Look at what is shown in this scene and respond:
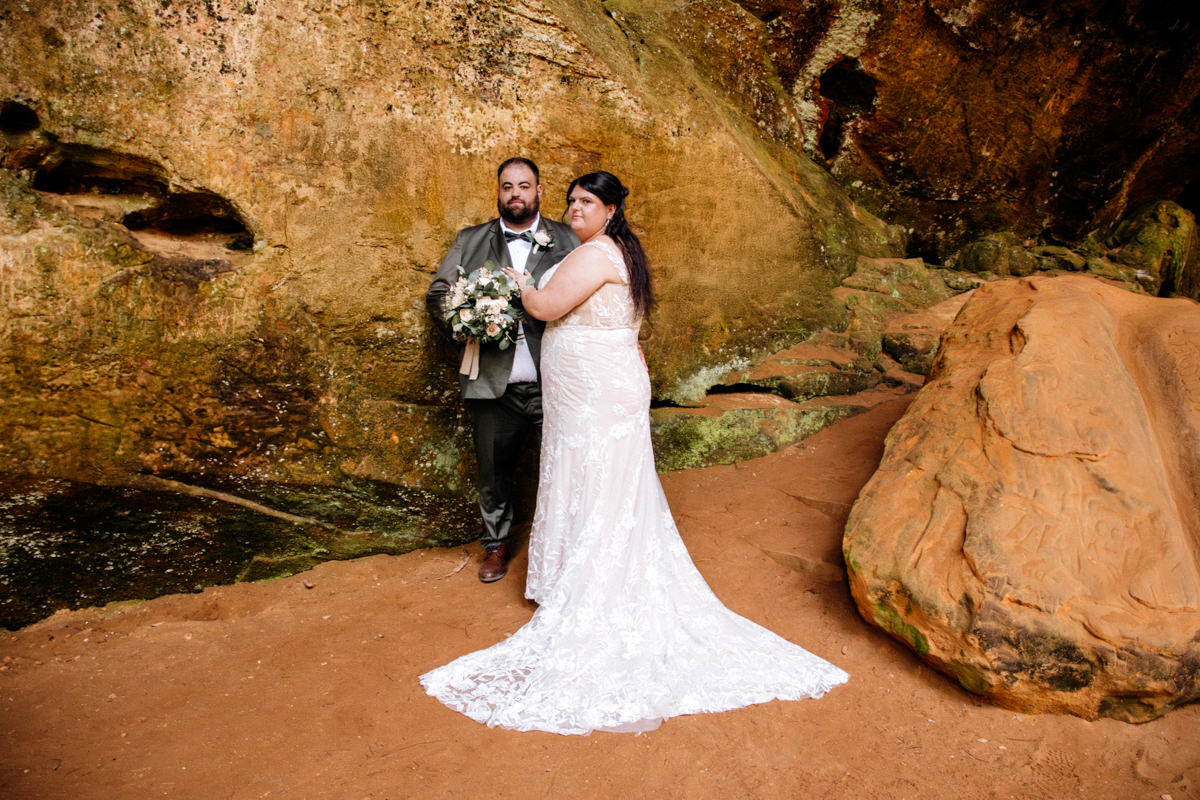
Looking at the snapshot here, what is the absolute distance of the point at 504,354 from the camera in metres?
4.20

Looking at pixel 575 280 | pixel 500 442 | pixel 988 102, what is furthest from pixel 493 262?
pixel 988 102

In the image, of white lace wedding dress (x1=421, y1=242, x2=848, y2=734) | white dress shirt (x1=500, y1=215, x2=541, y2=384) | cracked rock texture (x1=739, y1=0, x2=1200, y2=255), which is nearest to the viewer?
white lace wedding dress (x1=421, y1=242, x2=848, y2=734)

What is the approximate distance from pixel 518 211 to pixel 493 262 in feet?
1.09

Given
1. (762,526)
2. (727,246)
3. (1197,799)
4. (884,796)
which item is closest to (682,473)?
(762,526)

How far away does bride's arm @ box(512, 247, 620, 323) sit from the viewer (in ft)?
11.8

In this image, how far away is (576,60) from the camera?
486 centimetres

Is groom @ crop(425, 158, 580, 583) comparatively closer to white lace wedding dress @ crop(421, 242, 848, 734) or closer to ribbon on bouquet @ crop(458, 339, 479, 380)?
ribbon on bouquet @ crop(458, 339, 479, 380)

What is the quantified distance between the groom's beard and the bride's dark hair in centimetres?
54

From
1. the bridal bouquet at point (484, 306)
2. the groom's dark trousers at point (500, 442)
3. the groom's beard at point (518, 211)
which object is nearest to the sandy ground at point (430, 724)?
the groom's dark trousers at point (500, 442)

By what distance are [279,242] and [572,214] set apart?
1.76 metres

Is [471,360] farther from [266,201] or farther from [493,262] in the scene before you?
[266,201]

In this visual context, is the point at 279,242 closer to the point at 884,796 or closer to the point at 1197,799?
the point at 884,796

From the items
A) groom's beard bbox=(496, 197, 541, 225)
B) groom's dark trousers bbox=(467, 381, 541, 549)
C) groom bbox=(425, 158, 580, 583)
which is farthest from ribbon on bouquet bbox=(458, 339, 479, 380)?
groom's beard bbox=(496, 197, 541, 225)

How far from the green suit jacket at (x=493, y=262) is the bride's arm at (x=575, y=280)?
0.55m
